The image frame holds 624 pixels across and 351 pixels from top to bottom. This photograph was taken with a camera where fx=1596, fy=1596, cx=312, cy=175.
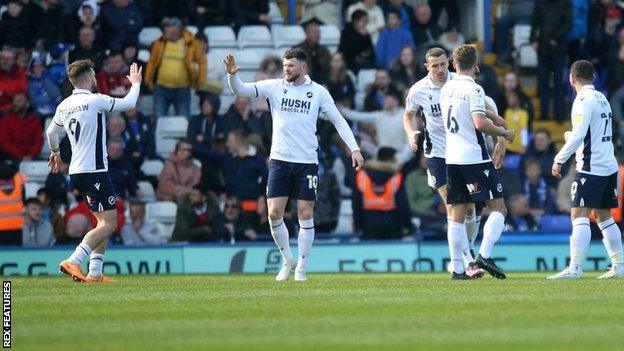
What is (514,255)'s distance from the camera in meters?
23.7

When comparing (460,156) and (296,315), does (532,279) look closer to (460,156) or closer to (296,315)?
(460,156)

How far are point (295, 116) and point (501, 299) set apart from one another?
167 inches

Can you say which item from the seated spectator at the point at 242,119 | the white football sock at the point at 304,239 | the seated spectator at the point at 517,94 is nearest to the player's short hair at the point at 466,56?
the white football sock at the point at 304,239

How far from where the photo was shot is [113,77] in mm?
25609

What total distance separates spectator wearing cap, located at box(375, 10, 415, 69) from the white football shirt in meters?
10.8

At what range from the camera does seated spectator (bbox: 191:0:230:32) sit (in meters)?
28.1

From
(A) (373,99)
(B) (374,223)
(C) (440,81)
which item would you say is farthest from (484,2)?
(C) (440,81)

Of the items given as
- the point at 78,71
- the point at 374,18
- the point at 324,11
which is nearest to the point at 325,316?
the point at 78,71

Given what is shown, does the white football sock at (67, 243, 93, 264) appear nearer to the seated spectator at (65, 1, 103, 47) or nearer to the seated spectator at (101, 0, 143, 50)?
the seated spectator at (65, 1, 103, 47)

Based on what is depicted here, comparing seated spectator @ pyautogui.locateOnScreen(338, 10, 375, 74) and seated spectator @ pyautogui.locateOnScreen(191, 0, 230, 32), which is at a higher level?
seated spectator @ pyautogui.locateOnScreen(191, 0, 230, 32)

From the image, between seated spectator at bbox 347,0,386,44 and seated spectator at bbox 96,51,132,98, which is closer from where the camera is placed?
seated spectator at bbox 96,51,132,98

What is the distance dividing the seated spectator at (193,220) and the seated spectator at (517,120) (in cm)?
526

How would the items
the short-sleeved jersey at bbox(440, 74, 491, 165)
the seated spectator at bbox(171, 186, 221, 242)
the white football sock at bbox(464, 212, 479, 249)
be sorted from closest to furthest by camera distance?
the short-sleeved jersey at bbox(440, 74, 491, 165) → the white football sock at bbox(464, 212, 479, 249) → the seated spectator at bbox(171, 186, 221, 242)

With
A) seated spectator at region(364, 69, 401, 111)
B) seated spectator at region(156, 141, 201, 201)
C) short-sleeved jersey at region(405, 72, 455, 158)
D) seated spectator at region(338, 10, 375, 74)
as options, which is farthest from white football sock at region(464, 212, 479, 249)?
seated spectator at region(338, 10, 375, 74)
